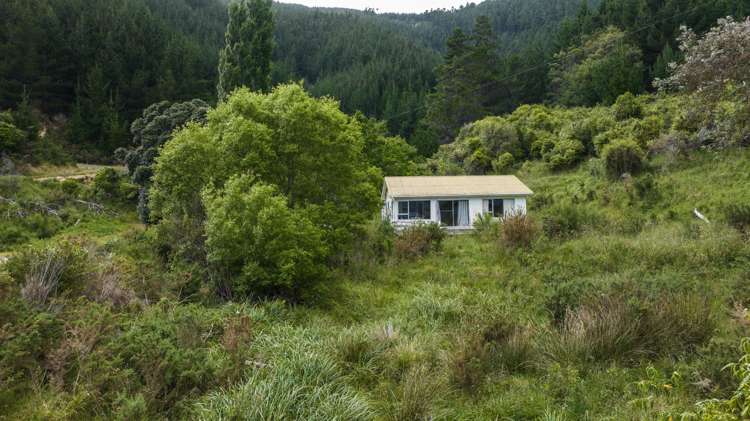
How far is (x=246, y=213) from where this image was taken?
11.6 meters

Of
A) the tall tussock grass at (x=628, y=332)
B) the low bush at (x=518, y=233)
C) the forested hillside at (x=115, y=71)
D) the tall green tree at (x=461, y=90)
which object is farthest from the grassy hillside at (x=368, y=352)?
the tall green tree at (x=461, y=90)

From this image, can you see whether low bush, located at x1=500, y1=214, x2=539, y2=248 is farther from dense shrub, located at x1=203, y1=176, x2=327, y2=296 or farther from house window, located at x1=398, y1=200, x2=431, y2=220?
dense shrub, located at x1=203, y1=176, x2=327, y2=296

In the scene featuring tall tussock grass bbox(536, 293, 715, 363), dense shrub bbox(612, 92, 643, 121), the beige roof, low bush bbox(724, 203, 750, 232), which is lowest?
tall tussock grass bbox(536, 293, 715, 363)

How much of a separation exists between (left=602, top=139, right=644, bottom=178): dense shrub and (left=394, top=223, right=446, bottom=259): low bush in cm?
1049

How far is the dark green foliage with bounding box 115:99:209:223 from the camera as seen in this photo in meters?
22.3

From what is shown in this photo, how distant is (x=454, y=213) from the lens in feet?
80.3

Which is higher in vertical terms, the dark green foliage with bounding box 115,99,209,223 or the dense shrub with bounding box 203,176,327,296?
the dark green foliage with bounding box 115,99,209,223

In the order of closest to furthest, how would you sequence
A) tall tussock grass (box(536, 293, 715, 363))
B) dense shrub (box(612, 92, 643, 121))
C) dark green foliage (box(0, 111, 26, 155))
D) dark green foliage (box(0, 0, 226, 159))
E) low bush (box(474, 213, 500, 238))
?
tall tussock grass (box(536, 293, 715, 363)), low bush (box(474, 213, 500, 238)), dark green foliage (box(0, 111, 26, 155)), dense shrub (box(612, 92, 643, 121)), dark green foliage (box(0, 0, 226, 159))

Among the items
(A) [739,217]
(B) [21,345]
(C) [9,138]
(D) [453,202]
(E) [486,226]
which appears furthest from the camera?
(C) [9,138]

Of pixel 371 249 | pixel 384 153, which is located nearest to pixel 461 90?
pixel 384 153

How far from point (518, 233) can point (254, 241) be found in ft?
30.7

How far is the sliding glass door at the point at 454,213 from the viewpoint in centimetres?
2431

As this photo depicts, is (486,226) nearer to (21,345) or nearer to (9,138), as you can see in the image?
(21,345)

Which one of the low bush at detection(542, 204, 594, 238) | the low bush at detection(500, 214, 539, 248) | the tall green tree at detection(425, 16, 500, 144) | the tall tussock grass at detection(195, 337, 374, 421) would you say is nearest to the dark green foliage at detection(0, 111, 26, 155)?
the low bush at detection(500, 214, 539, 248)
